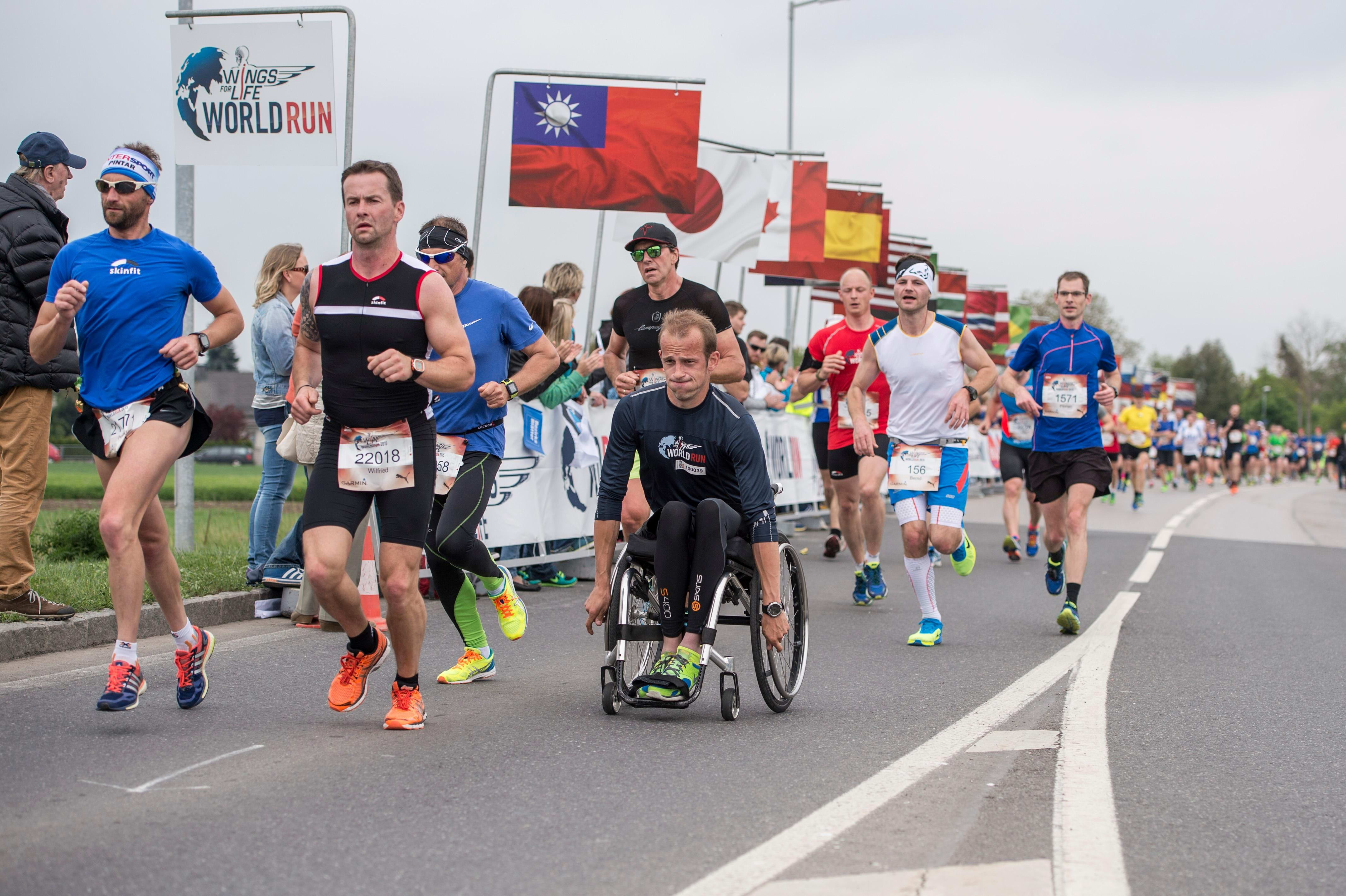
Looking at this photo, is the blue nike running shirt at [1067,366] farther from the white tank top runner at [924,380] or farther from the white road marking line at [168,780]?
the white road marking line at [168,780]

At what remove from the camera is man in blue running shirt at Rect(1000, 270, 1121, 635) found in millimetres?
9844

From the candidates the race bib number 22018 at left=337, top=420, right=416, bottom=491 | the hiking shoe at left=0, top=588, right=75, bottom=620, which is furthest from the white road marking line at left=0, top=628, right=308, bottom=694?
the race bib number 22018 at left=337, top=420, right=416, bottom=491

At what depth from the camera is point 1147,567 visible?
1483 cm

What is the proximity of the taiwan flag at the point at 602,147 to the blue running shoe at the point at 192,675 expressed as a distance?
350 inches

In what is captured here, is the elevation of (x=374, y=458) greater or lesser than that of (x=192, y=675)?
greater

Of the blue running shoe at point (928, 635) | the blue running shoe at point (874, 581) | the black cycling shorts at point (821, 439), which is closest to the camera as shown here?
the blue running shoe at point (928, 635)

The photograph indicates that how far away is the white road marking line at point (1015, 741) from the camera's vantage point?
18.0 feet

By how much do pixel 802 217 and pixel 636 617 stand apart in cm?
1422

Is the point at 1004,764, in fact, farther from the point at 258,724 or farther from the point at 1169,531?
the point at 1169,531

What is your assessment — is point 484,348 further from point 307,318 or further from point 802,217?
point 802,217

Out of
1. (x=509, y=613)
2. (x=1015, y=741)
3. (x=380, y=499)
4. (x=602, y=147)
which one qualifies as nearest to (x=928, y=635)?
(x=509, y=613)

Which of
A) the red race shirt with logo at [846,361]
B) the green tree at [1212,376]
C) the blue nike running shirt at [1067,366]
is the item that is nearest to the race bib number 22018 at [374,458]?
the blue nike running shirt at [1067,366]

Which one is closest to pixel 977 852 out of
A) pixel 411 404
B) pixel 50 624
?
pixel 411 404

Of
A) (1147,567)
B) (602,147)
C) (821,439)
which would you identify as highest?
(602,147)
